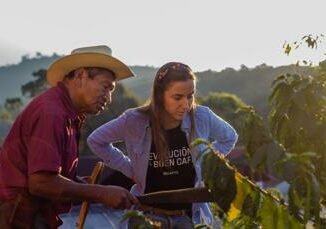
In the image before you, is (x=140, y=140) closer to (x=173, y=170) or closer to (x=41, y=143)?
(x=173, y=170)

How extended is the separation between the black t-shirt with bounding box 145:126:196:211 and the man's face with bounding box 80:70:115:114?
2.87ft

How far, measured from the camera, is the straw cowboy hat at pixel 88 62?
3.74 metres

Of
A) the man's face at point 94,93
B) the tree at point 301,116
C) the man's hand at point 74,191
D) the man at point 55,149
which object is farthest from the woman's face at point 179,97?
the tree at point 301,116

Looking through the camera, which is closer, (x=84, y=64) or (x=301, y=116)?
(x=301, y=116)

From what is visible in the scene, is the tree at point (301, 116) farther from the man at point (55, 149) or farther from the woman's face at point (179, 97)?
the woman's face at point (179, 97)

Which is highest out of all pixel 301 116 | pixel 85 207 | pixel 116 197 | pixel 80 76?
pixel 80 76

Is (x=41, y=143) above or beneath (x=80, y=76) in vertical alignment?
beneath

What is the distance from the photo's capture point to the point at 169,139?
14.7ft

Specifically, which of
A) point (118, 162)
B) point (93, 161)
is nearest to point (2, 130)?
point (93, 161)

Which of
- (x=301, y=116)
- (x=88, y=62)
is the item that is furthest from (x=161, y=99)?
(x=301, y=116)

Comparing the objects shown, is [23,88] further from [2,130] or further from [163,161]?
[2,130]

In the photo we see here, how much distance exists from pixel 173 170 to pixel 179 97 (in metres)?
0.42

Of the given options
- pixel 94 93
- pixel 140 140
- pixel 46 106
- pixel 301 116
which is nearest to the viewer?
pixel 301 116

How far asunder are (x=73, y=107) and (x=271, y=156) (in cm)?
158
